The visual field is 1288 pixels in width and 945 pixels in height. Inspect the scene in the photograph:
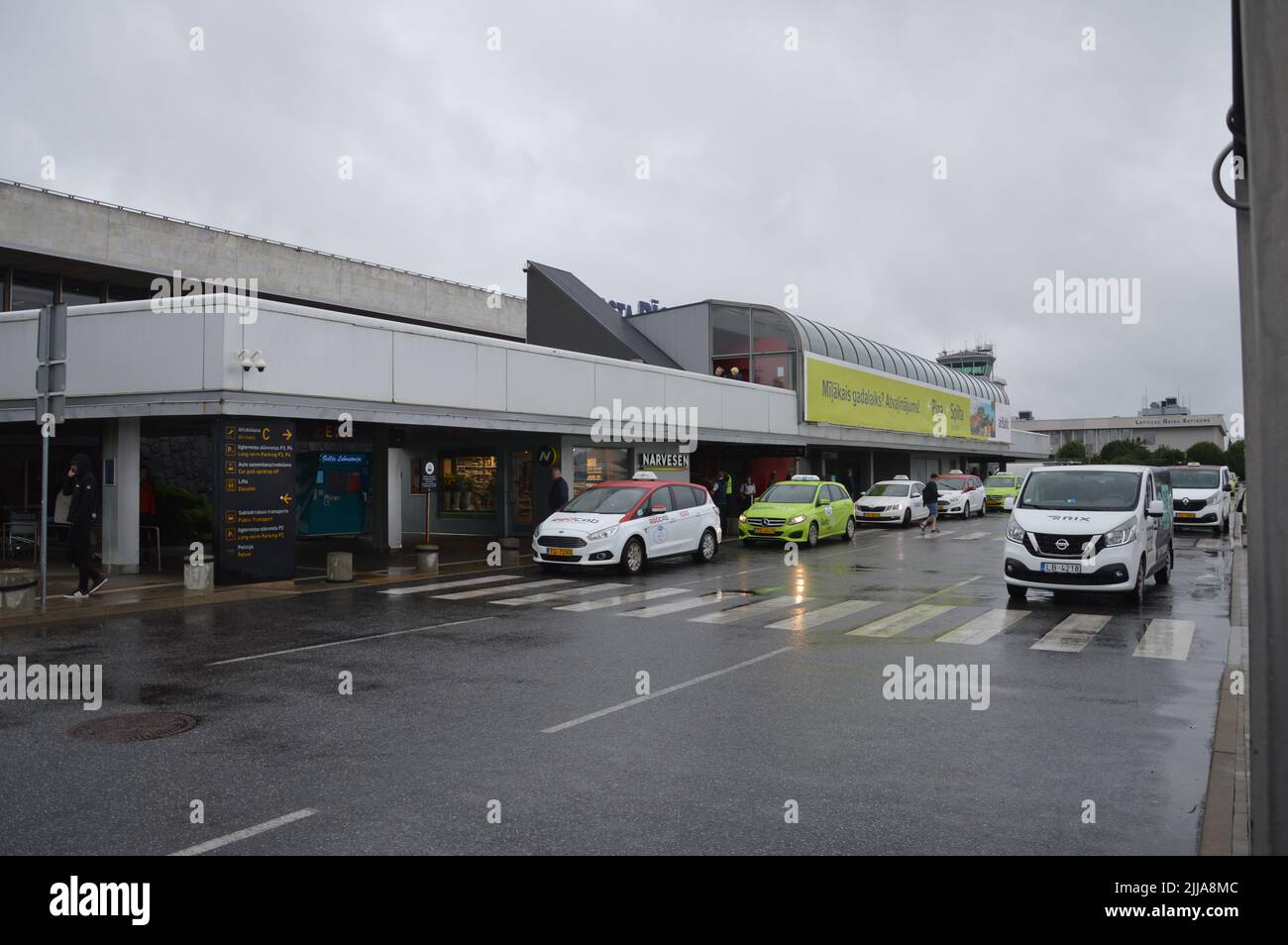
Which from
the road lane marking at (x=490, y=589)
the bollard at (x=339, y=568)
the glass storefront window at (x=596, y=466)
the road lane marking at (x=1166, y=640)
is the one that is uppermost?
the glass storefront window at (x=596, y=466)

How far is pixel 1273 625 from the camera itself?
10.4 ft

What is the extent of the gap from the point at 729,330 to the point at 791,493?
12.0 meters

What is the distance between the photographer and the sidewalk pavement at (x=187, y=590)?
41.7 ft

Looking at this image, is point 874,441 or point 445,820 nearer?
point 445,820

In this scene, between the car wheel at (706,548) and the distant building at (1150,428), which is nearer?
the car wheel at (706,548)

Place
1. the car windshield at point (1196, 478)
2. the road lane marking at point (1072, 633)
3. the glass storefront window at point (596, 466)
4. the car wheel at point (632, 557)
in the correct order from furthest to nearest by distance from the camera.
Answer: the car windshield at point (1196, 478) → the glass storefront window at point (596, 466) → the car wheel at point (632, 557) → the road lane marking at point (1072, 633)

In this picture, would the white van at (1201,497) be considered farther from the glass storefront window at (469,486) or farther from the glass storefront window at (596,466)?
the glass storefront window at (469,486)

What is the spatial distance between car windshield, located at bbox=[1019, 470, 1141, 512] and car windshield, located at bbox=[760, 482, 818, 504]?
1069 centimetres

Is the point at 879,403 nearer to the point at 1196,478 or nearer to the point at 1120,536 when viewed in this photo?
the point at 1196,478

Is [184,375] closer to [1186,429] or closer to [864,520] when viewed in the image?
[864,520]

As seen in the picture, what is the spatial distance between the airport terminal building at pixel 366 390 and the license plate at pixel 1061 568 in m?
11.6

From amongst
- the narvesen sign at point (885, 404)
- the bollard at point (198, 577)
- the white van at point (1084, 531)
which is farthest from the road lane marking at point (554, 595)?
the narvesen sign at point (885, 404)
